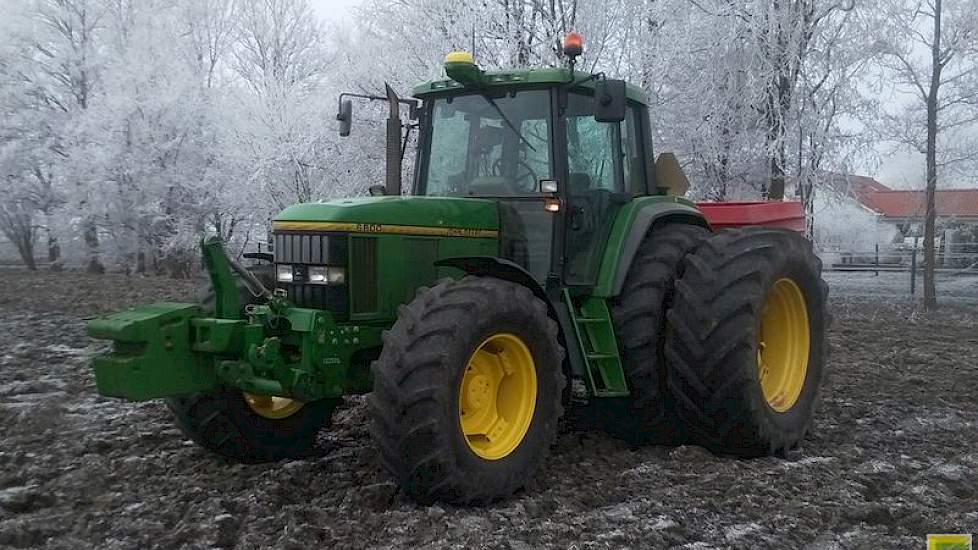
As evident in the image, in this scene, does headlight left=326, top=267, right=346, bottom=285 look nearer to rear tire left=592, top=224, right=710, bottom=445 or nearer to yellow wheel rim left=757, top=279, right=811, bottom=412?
rear tire left=592, top=224, right=710, bottom=445

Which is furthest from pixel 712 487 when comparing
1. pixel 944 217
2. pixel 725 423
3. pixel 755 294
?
pixel 944 217

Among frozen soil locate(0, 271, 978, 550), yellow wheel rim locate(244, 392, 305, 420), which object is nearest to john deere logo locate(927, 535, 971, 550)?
frozen soil locate(0, 271, 978, 550)

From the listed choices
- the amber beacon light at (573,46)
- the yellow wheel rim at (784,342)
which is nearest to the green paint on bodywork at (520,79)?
the amber beacon light at (573,46)

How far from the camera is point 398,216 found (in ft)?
16.5

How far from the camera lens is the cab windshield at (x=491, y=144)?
18.3 ft

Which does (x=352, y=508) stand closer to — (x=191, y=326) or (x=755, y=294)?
(x=191, y=326)

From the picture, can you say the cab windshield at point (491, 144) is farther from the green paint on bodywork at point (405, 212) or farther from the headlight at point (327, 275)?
the headlight at point (327, 275)

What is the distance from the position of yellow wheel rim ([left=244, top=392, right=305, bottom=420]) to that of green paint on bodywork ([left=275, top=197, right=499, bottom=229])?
110cm

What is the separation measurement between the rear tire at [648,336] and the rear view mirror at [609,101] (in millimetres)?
1005

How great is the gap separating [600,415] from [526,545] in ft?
7.47

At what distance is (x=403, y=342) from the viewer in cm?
425

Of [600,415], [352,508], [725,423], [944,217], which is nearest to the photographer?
[352,508]

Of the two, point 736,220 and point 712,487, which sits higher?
point 736,220

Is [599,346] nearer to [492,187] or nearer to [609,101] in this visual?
[492,187]
